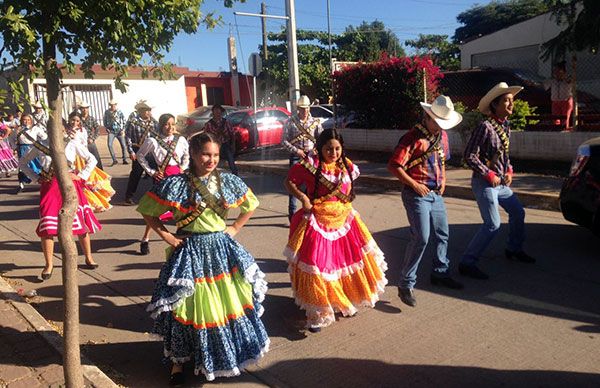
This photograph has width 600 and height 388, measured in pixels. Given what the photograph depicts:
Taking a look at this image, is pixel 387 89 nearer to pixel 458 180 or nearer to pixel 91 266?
pixel 458 180

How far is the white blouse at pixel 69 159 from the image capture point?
19.7 feet

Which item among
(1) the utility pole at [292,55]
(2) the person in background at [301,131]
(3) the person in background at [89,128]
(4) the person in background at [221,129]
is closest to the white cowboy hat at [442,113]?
(2) the person in background at [301,131]

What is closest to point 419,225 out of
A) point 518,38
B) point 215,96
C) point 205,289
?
point 205,289

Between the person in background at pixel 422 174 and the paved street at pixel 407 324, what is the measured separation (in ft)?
1.38

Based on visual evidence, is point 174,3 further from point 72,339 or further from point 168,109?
point 168,109

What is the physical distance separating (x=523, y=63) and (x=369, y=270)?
22.1m

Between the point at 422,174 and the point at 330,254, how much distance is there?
1121mm

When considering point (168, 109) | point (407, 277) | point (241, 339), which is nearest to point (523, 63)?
point (168, 109)

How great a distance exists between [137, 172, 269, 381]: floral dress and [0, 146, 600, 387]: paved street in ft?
0.91

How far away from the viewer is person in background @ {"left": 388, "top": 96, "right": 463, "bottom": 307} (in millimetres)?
4664

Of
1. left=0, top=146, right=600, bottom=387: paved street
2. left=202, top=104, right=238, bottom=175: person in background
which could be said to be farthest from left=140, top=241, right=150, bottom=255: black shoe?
left=202, top=104, right=238, bottom=175: person in background

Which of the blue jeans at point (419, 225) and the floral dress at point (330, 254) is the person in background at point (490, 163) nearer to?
the blue jeans at point (419, 225)

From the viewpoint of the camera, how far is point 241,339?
141 inches

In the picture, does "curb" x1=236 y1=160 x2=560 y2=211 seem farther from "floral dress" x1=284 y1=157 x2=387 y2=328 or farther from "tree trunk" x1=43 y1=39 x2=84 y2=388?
"tree trunk" x1=43 y1=39 x2=84 y2=388
